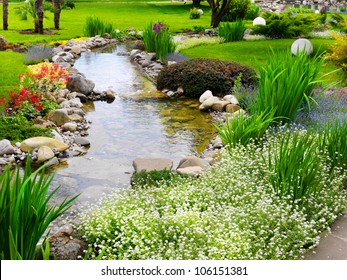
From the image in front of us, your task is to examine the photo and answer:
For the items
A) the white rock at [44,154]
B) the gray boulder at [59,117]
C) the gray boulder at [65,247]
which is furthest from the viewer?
the gray boulder at [59,117]

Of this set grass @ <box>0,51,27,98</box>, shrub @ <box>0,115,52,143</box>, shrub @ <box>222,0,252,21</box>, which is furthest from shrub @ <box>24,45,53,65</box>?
shrub @ <box>222,0,252,21</box>

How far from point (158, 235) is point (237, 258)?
878 millimetres

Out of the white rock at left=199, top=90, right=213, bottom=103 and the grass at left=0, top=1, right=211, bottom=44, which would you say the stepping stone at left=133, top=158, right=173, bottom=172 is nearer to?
the white rock at left=199, top=90, right=213, bottom=103

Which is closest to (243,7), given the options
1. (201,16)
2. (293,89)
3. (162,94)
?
(201,16)

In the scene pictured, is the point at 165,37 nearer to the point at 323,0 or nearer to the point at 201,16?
the point at 201,16

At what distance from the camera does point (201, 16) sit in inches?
1467

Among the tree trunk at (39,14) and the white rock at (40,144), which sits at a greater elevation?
the tree trunk at (39,14)

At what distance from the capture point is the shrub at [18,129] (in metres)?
10.4

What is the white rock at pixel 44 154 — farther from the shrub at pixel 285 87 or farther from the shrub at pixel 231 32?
the shrub at pixel 231 32

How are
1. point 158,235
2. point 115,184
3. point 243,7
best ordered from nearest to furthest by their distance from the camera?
point 158,235
point 115,184
point 243,7

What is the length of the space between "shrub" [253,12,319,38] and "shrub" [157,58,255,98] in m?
9.61

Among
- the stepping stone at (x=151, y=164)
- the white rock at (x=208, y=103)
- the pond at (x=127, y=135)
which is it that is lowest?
the pond at (x=127, y=135)

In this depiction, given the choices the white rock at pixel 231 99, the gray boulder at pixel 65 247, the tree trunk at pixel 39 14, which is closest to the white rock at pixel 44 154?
the gray boulder at pixel 65 247

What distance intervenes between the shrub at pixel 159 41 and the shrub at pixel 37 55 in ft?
11.4
